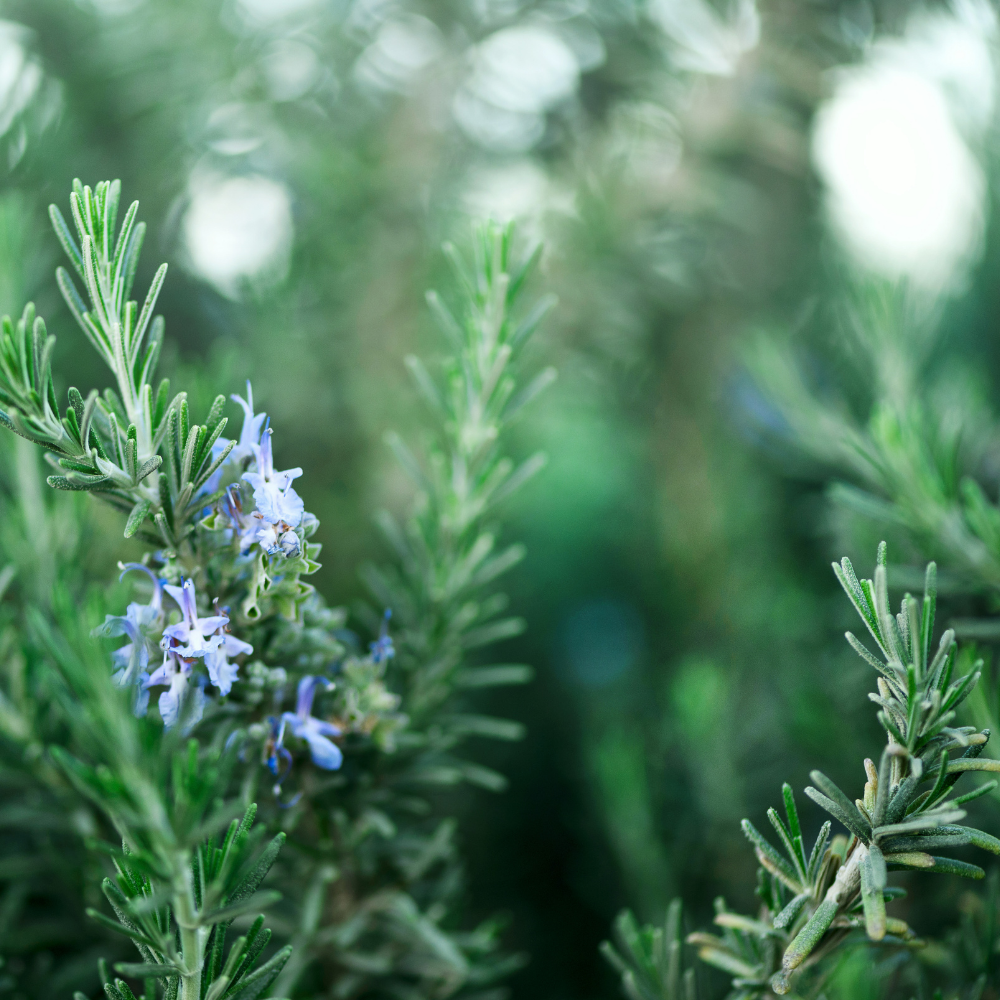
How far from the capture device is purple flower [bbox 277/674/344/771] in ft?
1.10

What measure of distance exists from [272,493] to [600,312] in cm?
61

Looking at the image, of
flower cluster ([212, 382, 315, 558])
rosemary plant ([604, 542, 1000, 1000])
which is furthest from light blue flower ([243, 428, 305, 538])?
rosemary plant ([604, 542, 1000, 1000])

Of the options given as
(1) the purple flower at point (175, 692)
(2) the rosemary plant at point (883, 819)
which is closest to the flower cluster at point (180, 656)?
(1) the purple flower at point (175, 692)

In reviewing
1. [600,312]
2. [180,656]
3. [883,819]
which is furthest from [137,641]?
[600,312]

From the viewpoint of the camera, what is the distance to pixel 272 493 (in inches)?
11.9

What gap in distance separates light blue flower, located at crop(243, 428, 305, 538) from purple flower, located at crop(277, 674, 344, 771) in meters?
0.09

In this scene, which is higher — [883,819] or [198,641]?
[198,641]

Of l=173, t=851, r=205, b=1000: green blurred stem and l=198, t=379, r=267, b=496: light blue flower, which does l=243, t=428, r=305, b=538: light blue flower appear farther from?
l=173, t=851, r=205, b=1000: green blurred stem

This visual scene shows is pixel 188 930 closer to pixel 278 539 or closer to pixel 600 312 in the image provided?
pixel 278 539

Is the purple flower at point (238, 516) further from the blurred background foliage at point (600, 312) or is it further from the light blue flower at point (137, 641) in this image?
the blurred background foliage at point (600, 312)

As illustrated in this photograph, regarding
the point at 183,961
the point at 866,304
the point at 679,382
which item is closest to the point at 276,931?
the point at 183,961

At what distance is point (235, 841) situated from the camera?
271 millimetres

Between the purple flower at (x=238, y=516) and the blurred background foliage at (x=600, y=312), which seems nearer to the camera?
the purple flower at (x=238, y=516)

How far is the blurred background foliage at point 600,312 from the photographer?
59cm
